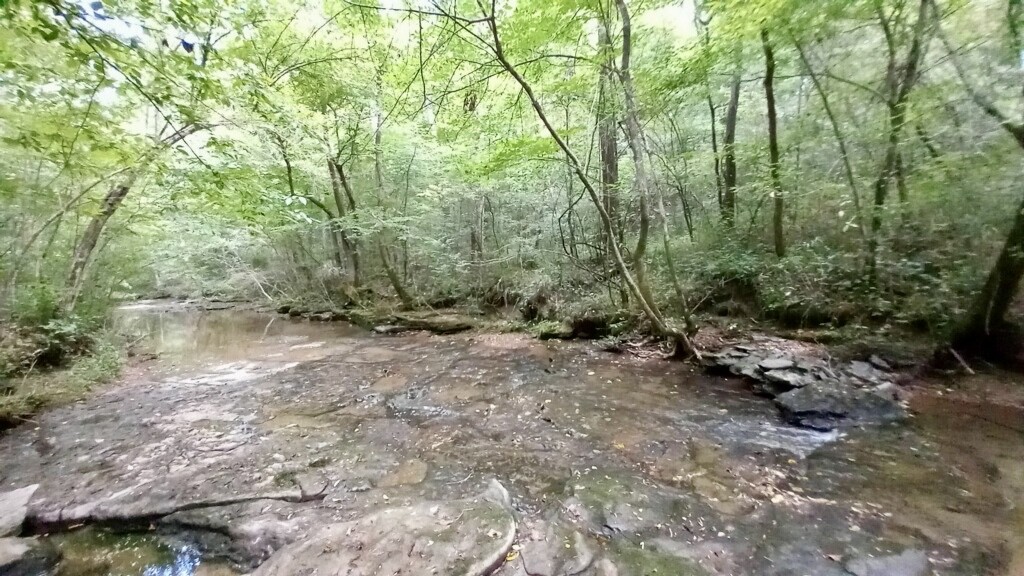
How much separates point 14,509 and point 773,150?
11.4m

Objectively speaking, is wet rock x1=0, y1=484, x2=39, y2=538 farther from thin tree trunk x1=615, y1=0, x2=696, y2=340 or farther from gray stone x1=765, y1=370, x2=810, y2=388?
gray stone x1=765, y1=370, x2=810, y2=388

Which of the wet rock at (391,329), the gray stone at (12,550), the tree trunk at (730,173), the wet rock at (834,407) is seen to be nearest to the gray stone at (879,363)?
the wet rock at (834,407)

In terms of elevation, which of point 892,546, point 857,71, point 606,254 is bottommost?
point 892,546

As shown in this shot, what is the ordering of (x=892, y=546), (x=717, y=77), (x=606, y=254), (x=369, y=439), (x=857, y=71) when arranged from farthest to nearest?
(x=606, y=254)
(x=717, y=77)
(x=857, y=71)
(x=369, y=439)
(x=892, y=546)

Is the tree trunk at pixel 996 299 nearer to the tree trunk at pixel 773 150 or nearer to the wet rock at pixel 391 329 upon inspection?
the tree trunk at pixel 773 150

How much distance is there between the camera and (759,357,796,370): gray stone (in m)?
6.81

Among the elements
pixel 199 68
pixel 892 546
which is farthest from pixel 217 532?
pixel 892 546

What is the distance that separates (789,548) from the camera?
331 centimetres

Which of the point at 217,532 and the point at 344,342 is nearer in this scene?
the point at 217,532

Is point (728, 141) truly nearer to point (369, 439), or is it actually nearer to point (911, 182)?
point (911, 182)

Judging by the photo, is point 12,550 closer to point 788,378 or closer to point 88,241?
point 88,241

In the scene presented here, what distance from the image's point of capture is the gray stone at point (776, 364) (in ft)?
22.3

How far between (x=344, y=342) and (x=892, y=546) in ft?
37.0

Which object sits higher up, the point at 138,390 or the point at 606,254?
the point at 606,254
